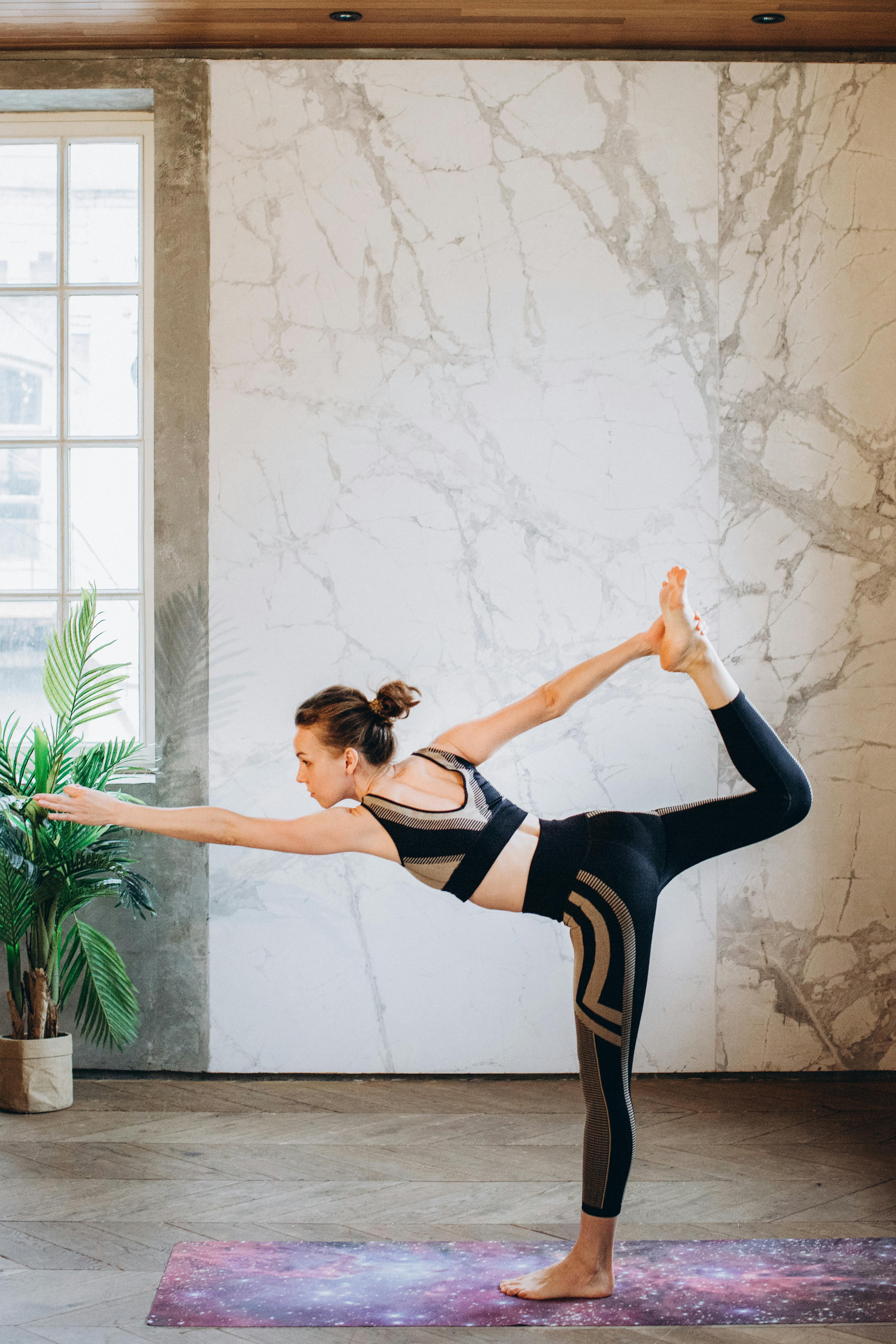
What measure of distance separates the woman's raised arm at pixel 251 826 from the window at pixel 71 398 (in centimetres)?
164

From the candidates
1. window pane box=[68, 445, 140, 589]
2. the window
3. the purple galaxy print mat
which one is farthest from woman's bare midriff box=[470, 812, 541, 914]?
window pane box=[68, 445, 140, 589]

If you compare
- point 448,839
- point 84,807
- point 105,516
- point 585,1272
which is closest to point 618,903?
point 448,839

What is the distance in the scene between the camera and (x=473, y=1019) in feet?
11.8

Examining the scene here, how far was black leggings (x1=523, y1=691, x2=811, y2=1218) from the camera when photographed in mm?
2131

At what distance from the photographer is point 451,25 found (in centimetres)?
346

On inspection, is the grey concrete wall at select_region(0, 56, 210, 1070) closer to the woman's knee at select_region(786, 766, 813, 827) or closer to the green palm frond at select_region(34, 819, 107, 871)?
the green palm frond at select_region(34, 819, 107, 871)

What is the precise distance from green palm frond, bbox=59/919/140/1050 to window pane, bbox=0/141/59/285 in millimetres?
2015

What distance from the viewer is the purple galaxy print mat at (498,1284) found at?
210 centimetres

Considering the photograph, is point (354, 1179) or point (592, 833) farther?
point (354, 1179)

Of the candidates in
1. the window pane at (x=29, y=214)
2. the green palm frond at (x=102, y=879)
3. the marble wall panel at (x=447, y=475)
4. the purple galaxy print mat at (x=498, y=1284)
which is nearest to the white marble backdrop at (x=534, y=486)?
the marble wall panel at (x=447, y=475)

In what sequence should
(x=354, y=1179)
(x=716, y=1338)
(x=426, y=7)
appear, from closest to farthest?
(x=716, y=1338)
(x=354, y=1179)
(x=426, y=7)

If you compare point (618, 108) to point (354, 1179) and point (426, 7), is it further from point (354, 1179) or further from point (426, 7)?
point (354, 1179)

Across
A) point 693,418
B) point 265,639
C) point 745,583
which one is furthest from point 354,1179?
point 693,418

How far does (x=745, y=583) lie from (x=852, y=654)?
0.38 metres
